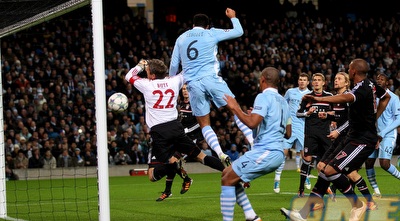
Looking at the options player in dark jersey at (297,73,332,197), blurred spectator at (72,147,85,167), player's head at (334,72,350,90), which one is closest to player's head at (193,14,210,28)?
player's head at (334,72,350,90)

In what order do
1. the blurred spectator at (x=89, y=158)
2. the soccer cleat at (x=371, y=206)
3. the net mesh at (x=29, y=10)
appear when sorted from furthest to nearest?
1. the blurred spectator at (x=89, y=158)
2. the net mesh at (x=29, y=10)
3. the soccer cleat at (x=371, y=206)

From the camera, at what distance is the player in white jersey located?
1170 cm

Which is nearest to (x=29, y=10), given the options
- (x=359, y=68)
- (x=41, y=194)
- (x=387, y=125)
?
(x=359, y=68)

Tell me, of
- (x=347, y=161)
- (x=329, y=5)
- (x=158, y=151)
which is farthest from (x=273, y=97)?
(x=329, y=5)

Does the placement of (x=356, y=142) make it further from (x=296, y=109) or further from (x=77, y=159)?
(x=77, y=159)

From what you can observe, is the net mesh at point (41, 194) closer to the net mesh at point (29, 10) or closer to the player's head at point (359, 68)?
the net mesh at point (29, 10)

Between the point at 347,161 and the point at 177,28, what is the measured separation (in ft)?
74.9

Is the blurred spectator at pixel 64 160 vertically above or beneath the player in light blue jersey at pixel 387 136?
beneath

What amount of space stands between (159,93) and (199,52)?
95 centimetres

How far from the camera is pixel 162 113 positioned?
11922 mm

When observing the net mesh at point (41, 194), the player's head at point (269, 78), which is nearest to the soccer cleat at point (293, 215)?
the player's head at point (269, 78)

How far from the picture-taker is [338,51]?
3183cm

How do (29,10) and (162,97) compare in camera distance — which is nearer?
(29,10)

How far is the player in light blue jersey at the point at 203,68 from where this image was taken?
11297 mm
